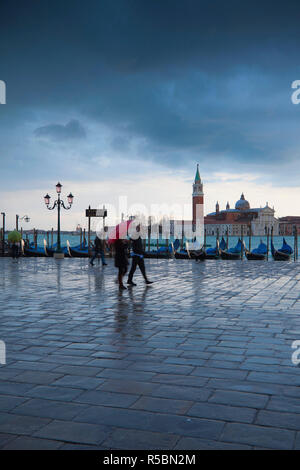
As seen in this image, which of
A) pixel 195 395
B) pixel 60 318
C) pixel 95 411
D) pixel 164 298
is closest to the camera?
pixel 95 411

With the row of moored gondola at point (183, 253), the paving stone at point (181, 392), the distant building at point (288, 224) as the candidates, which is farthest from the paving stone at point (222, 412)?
the distant building at point (288, 224)

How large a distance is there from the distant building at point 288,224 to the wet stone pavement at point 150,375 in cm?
15880

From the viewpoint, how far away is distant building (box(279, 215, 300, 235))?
163000mm

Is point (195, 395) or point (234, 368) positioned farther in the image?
point (234, 368)

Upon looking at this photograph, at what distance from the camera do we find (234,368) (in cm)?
392

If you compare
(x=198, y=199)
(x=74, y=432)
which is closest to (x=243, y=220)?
(x=198, y=199)

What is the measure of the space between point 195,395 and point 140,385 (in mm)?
461

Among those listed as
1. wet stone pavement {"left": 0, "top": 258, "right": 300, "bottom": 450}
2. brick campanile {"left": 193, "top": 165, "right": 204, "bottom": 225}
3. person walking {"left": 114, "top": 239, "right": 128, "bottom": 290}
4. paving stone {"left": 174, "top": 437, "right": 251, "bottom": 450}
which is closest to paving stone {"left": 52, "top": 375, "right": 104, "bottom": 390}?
wet stone pavement {"left": 0, "top": 258, "right": 300, "bottom": 450}

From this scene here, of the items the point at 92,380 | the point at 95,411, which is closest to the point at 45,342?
the point at 92,380

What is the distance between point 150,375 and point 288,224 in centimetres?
16798

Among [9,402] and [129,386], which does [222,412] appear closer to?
[129,386]

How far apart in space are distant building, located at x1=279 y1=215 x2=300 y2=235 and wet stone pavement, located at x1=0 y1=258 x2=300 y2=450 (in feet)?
521

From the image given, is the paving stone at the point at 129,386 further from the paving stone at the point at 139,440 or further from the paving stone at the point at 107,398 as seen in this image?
the paving stone at the point at 139,440
